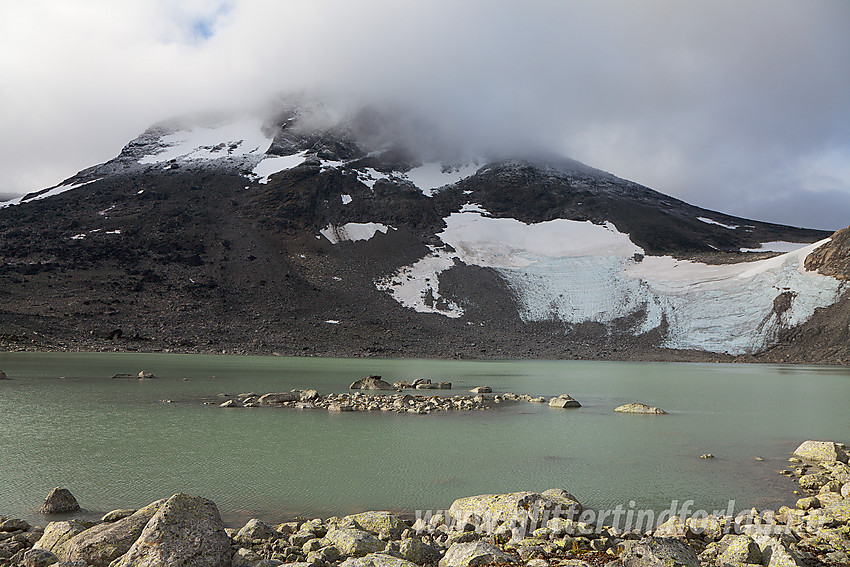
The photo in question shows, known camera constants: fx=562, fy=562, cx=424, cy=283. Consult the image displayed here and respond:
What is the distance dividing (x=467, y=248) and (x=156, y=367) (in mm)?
54681

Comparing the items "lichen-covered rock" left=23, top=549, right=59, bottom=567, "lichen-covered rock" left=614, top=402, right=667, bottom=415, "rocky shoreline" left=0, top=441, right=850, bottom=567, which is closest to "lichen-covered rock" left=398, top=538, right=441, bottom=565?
"rocky shoreline" left=0, top=441, right=850, bottom=567

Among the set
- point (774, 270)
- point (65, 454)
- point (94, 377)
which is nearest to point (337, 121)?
point (774, 270)

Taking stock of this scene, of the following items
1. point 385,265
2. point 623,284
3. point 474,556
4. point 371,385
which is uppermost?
point 385,265

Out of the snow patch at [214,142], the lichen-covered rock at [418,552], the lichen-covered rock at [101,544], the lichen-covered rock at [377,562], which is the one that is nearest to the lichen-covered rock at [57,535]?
the lichen-covered rock at [101,544]

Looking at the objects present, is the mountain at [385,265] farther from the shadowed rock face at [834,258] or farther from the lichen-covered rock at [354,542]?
the lichen-covered rock at [354,542]

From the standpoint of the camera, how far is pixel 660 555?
17.9 feet

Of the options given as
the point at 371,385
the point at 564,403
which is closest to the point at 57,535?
the point at 564,403

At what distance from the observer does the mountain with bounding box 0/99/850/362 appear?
60.2 m

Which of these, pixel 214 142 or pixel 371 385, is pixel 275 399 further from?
pixel 214 142

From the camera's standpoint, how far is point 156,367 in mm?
37719

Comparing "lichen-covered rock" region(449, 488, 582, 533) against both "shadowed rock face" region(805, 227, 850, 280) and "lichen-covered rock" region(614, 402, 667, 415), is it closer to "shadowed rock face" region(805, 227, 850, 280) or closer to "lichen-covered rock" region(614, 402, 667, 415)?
"lichen-covered rock" region(614, 402, 667, 415)

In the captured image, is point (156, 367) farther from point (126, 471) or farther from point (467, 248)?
point (467, 248)

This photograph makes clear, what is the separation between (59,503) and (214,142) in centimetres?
11945

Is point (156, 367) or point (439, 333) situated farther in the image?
point (439, 333)
